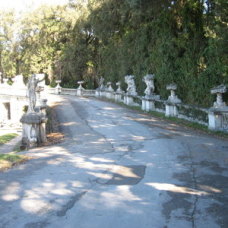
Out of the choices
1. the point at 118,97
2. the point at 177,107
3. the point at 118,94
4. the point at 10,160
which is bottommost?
the point at 10,160

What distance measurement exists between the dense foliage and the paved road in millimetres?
5913

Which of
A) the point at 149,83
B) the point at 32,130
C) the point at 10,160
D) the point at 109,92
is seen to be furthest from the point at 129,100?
the point at 10,160

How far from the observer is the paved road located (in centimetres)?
571

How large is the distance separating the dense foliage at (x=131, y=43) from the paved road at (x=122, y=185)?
5913 millimetres

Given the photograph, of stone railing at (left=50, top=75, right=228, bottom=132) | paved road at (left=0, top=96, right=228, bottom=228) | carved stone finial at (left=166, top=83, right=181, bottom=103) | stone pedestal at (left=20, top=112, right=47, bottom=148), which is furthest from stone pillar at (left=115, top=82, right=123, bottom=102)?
paved road at (left=0, top=96, right=228, bottom=228)

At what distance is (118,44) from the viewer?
33688 millimetres

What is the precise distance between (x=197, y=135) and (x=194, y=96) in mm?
5187

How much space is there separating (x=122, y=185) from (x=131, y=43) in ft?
76.1

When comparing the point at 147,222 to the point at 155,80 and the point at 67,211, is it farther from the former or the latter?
the point at 155,80

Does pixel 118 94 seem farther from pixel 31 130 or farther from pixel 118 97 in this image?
pixel 31 130

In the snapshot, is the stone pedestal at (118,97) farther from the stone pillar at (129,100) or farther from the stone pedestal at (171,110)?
the stone pedestal at (171,110)

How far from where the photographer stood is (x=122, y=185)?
24.8 feet

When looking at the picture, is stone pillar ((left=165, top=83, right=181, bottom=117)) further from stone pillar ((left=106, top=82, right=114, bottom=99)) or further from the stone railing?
stone pillar ((left=106, top=82, right=114, bottom=99))


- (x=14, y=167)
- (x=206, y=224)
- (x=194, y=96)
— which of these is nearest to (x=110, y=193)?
(x=206, y=224)
